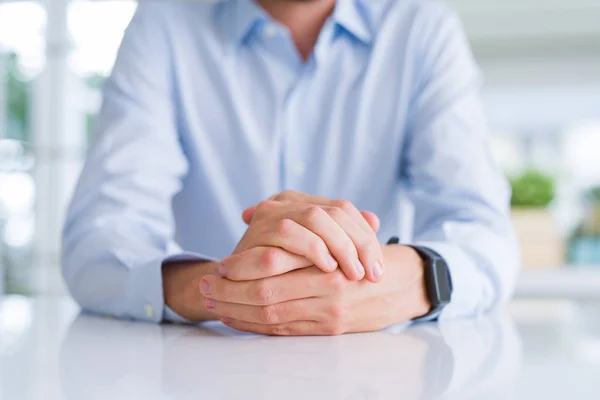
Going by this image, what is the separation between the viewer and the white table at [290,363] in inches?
20.9

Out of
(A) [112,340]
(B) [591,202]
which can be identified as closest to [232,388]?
(A) [112,340]

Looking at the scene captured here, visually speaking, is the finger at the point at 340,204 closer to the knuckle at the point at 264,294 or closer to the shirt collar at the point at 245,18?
the knuckle at the point at 264,294

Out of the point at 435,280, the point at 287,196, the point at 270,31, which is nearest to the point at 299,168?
the point at 270,31

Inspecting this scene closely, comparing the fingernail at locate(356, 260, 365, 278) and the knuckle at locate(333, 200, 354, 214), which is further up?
the knuckle at locate(333, 200, 354, 214)

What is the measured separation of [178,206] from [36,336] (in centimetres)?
67

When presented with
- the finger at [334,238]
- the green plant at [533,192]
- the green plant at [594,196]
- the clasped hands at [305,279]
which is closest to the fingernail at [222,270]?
the clasped hands at [305,279]

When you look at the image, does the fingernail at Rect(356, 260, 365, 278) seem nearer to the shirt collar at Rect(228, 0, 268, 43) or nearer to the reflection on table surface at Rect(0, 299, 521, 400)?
the reflection on table surface at Rect(0, 299, 521, 400)

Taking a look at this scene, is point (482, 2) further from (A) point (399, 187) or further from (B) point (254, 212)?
(B) point (254, 212)

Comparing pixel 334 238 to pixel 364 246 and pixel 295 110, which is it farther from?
pixel 295 110

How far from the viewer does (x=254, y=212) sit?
909 millimetres

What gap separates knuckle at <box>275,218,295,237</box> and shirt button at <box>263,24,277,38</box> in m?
0.71

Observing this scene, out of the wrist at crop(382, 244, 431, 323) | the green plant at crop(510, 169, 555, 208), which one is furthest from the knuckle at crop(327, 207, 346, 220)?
the green plant at crop(510, 169, 555, 208)

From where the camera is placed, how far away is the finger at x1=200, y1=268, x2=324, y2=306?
2.62ft

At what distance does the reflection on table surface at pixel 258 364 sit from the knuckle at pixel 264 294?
0.05 m
